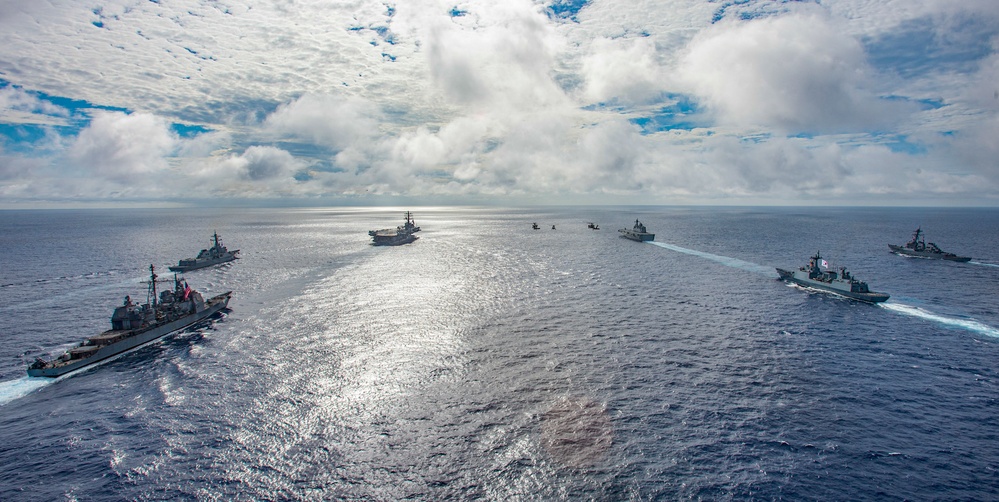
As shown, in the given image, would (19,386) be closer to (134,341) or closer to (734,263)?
(134,341)

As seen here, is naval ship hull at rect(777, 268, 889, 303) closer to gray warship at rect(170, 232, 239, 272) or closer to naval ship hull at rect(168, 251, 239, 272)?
gray warship at rect(170, 232, 239, 272)

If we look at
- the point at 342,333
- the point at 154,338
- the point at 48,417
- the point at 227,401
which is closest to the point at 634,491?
the point at 227,401

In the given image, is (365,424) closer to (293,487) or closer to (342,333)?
(293,487)

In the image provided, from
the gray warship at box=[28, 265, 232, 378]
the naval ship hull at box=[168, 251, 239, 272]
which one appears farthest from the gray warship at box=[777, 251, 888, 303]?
the naval ship hull at box=[168, 251, 239, 272]

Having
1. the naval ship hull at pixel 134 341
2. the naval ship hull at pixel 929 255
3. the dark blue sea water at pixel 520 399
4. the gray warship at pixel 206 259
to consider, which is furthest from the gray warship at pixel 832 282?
the gray warship at pixel 206 259

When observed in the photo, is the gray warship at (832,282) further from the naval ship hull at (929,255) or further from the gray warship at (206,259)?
the gray warship at (206,259)

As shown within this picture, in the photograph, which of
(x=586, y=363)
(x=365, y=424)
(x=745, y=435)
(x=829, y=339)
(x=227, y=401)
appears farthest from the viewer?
(x=829, y=339)
